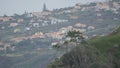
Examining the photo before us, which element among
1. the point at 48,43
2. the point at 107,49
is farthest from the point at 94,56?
the point at 48,43

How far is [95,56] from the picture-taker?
40.2m

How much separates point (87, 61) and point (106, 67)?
3826 mm

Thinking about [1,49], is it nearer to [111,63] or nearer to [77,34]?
[77,34]

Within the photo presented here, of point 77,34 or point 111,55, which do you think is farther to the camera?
point 77,34

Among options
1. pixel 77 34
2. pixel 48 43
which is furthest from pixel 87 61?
pixel 48 43

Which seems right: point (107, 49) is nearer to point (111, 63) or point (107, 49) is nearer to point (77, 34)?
point (111, 63)

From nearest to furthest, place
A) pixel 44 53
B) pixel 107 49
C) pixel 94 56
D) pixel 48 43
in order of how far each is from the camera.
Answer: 1. pixel 94 56
2. pixel 107 49
3. pixel 44 53
4. pixel 48 43

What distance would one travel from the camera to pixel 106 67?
37312 millimetres

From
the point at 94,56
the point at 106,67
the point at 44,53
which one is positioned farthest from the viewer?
the point at 44,53

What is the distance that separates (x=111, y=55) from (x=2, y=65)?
4778 inches

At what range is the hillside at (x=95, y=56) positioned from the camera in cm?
3972

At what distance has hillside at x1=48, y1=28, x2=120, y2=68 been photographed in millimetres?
39725

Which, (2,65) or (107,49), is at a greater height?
(107,49)

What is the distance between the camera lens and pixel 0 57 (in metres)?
164
